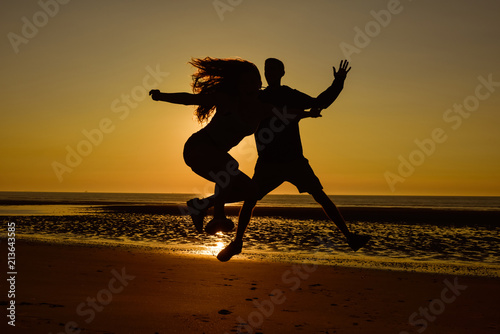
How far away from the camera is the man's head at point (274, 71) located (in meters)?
5.32

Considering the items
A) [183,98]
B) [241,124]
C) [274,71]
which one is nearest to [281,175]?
[241,124]

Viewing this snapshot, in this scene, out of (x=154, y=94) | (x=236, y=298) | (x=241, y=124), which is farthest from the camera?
(x=236, y=298)

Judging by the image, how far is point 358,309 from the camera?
10828mm

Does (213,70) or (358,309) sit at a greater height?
(213,70)

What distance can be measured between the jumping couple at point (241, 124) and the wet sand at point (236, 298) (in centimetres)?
447

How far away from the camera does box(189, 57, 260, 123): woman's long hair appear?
Result: 15.7ft

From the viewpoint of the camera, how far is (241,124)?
4680mm

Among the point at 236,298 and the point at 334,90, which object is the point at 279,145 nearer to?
the point at 334,90

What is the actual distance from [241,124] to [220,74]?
1.90ft

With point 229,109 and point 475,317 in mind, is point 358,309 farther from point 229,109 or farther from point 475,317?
point 229,109

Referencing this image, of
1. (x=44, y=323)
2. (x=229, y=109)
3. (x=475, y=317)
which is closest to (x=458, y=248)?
(x=475, y=317)

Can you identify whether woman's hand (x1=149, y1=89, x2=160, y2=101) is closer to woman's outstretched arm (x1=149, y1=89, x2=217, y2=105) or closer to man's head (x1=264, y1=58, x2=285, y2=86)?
woman's outstretched arm (x1=149, y1=89, x2=217, y2=105)

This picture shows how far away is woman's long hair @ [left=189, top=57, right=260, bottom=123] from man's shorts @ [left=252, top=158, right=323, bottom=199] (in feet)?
3.40

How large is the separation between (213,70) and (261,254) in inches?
631
